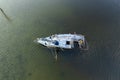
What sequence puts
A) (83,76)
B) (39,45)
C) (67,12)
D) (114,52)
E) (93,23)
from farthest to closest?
(67,12) < (93,23) < (39,45) < (114,52) < (83,76)

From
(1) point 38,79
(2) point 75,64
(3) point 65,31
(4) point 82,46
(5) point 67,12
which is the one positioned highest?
(5) point 67,12

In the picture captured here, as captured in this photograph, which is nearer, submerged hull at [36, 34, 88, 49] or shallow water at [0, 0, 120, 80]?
shallow water at [0, 0, 120, 80]

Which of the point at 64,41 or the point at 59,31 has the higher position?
the point at 59,31

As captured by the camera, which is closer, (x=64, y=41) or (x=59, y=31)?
(x=64, y=41)

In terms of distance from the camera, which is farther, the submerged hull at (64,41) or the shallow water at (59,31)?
the submerged hull at (64,41)

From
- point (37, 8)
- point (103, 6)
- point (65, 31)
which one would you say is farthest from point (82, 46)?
point (37, 8)

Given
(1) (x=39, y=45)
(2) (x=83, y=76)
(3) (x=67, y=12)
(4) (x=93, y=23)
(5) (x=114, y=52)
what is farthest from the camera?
(3) (x=67, y=12)

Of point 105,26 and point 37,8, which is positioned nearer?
point 105,26

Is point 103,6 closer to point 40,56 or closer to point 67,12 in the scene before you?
point 67,12
